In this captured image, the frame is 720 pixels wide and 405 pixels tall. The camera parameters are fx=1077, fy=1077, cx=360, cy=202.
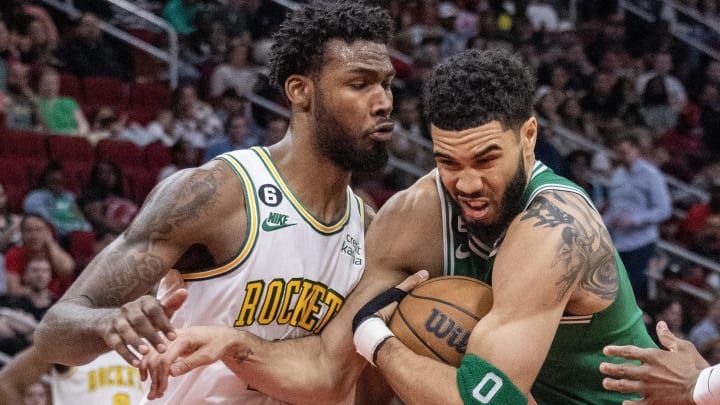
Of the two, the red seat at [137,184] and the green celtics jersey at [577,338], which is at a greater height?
the green celtics jersey at [577,338]

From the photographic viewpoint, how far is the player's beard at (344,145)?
410 cm

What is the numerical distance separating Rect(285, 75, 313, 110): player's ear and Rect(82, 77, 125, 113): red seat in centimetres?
677

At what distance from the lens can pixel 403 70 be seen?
1272 cm

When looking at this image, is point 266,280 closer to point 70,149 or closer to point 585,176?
point 70,149

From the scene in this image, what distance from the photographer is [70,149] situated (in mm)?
9672

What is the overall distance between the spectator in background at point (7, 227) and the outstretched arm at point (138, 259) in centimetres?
476

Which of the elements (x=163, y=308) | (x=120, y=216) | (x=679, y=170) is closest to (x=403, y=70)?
(x=679, y=170)

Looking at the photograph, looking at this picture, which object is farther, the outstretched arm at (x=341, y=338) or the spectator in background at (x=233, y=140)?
the spectator in background at (x=233, y=140)

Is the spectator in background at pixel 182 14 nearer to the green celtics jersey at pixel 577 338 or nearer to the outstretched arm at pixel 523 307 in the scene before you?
the green celtics jersey at pixel 577 338

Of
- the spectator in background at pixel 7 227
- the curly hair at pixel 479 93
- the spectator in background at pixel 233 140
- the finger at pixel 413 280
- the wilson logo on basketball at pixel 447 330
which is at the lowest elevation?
the spectator in background at pixel 233 140

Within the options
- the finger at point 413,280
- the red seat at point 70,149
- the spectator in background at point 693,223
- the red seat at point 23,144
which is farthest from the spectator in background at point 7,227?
the spectator in background at point 693,223

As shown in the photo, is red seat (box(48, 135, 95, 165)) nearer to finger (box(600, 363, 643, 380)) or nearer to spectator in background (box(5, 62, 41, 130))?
spectator in background (box(5, 62, 41, 130))

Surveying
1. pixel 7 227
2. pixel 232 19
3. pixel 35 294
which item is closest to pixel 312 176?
pixel 35 294

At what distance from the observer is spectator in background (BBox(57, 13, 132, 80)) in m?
10.9
